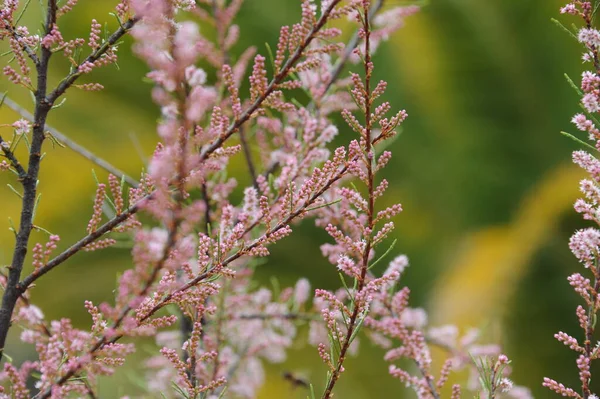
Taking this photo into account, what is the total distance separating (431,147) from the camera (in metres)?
2.96

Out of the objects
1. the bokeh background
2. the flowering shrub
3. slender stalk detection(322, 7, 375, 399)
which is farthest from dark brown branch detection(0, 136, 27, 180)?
the bokeh background

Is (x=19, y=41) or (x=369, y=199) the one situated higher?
(x=19, y=41)

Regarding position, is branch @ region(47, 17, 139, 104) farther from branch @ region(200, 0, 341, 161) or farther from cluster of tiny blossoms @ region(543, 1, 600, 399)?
cluster of tiny blossoms @ region(543, 1, 600, 399)

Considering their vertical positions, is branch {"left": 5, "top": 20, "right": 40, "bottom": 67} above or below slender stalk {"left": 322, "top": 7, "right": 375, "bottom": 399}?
above

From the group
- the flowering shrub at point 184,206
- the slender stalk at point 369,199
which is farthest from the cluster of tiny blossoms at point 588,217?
the slender stalk at point 369,199

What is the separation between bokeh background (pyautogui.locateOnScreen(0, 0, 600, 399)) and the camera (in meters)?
2.67

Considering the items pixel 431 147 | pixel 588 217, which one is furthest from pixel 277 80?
pixel 431 147

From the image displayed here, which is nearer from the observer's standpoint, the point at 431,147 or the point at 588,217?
the point at 588,217

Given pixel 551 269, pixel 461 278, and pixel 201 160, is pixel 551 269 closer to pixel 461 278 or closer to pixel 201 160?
pixel 461 278

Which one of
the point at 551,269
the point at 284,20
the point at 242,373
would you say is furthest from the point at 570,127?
the point at 242,373

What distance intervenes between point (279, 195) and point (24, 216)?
0.25 m

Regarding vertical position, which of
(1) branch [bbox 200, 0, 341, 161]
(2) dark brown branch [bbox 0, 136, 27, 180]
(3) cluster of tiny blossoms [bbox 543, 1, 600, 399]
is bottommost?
(3) cluster of tiny blossoms [bbox 543, 1, 600, 399]

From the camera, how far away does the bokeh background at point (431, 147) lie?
8.75ft

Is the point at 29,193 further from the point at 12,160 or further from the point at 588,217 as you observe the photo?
the point at 588,217
